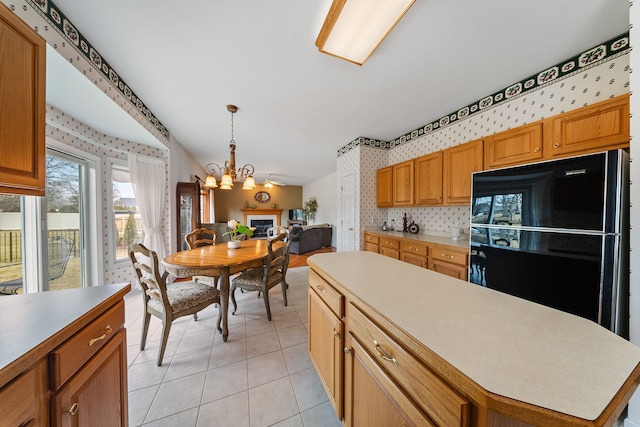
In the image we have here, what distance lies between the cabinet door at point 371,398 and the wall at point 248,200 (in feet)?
25.1

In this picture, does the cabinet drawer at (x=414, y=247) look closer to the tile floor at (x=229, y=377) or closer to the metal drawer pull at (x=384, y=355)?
the tile floor at (x=229, y=377)

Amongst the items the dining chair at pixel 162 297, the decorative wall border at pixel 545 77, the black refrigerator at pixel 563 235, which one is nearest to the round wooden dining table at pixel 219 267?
the dining chair at pixel 162 297

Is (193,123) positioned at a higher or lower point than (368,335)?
higher

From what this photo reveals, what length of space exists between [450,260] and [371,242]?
1308 millimetres

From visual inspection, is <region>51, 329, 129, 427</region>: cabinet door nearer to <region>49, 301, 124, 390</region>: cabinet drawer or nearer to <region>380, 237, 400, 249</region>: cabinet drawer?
<region>49, 301, 124, 390</region>: cabinet drawer

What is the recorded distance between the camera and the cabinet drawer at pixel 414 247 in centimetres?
250

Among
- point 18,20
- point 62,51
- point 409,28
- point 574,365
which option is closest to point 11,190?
point 18,20

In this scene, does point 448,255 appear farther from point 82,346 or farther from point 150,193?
point 150,193

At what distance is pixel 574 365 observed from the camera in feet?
1.57

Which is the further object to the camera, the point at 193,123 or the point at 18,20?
the point at 193,123

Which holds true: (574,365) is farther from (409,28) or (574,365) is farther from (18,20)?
(18,20)

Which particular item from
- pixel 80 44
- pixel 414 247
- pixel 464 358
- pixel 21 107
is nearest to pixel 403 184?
pixel 414 247

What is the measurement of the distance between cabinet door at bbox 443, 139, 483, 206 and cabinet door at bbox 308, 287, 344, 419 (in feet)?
6.99

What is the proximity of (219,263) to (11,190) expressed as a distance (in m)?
1.22
